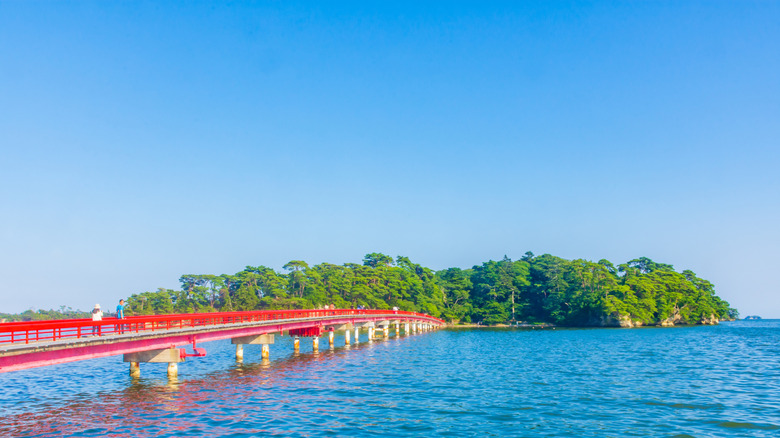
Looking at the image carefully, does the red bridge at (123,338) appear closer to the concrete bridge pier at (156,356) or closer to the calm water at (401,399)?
the concrete bridge pier at (156,356)

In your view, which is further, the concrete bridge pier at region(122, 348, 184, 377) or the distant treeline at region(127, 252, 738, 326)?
the distant treeline at region(127, 252, 738, 326)

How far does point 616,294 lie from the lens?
130 m

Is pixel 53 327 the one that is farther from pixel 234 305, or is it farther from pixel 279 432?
pixel 234 305

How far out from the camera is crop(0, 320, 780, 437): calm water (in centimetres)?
2327

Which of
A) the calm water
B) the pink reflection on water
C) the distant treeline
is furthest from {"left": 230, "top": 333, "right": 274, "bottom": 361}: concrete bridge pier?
the distant treeline

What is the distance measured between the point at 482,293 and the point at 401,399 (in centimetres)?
12890

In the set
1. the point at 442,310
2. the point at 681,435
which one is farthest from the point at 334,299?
the point at 681,435

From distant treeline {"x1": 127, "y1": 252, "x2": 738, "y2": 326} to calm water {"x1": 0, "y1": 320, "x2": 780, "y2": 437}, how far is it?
254ft

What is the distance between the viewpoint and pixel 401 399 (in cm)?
3003

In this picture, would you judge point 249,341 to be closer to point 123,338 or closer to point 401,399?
point 123,338

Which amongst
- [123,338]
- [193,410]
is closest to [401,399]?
[193,410]

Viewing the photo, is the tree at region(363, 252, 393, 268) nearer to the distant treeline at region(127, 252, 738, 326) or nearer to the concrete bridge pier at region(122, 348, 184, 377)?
the distant treeline at region(127, 252, 738, 326)

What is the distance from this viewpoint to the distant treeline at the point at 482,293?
125312mm

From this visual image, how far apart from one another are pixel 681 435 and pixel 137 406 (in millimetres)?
26021
